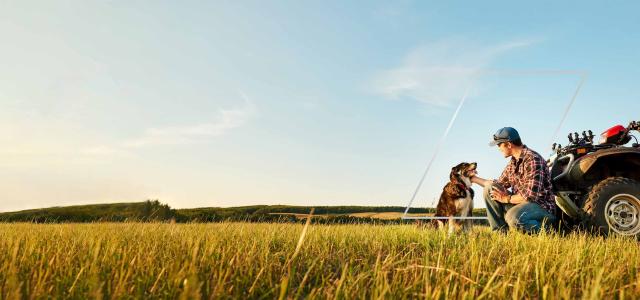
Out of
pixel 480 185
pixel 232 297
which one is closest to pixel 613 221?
pixel 480 185

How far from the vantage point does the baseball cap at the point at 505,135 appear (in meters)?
6.41

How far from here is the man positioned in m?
6.16

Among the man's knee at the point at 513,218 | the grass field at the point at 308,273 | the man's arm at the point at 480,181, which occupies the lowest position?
the grass field at the point at 308,273

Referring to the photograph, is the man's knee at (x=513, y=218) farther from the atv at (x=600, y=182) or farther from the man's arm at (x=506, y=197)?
the atv at (x=600, y=182)

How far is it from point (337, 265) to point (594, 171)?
5028 mm

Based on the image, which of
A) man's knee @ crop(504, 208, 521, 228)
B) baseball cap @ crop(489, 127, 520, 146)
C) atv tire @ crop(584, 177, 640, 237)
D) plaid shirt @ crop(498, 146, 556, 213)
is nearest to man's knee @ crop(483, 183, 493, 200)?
plaid shirt @ crop(498, 146, 556, 213)

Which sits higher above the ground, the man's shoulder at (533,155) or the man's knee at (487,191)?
the man's shoulder at (533,155)

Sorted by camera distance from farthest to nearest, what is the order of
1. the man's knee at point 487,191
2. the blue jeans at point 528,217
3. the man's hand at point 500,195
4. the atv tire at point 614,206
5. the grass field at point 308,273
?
the man's knee at point 487,191
the man's hand at point 500,195
the atv tire at point 614,206
the blue jeans at point 528,217
the grass field at point 308,273

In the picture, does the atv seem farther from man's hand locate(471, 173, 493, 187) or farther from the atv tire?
man's hand locate(471, 173, 493, 187)

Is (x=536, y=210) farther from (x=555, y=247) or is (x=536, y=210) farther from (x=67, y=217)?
(x=67, y=217)

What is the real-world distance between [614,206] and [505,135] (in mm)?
1705

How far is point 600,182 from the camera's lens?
650cm

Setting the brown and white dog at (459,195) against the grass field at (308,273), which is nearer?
the grass field at (308,273)

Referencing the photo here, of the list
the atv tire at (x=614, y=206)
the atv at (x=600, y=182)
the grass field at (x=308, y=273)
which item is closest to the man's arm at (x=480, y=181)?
the atv at (x=600, y=182)
